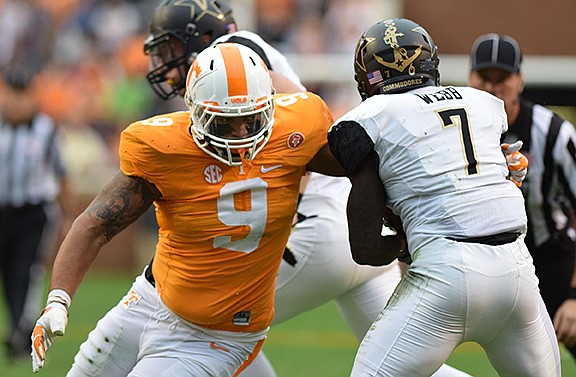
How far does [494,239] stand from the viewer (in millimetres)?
3646

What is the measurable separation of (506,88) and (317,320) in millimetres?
4358

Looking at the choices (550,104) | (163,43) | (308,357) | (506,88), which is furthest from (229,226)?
(550,104)

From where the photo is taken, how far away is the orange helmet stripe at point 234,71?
3.75 metres

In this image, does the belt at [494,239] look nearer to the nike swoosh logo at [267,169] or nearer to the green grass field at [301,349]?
the nike swoosh logo at [267,169]

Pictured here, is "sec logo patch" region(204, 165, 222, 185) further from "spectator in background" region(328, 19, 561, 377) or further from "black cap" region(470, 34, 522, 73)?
"black cap" region(470, 34, 522, 73)

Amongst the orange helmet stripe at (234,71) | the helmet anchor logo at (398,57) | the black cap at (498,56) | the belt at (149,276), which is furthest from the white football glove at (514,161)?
the belt at (149,276)

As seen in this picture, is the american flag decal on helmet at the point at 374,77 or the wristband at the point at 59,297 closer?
the wristband at the point at 59,297

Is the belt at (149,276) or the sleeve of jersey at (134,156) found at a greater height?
the sleeve of jersey at (134,156)

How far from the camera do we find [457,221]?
3.61 meters

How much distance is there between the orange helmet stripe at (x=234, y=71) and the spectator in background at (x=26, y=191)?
4.67 m

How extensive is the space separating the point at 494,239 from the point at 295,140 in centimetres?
82

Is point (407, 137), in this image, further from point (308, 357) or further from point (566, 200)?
point (308, 357)

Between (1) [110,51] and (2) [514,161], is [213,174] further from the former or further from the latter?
(1) [110,51]

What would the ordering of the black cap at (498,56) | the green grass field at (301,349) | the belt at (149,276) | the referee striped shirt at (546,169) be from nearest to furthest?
1. the belt at (149,276)
2. the referee striped shirt at (546,169)
3. the black cap at (498,56)
4. the green grass field at (301,349)
